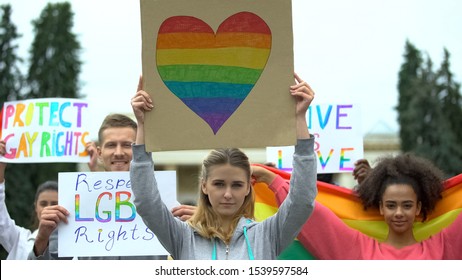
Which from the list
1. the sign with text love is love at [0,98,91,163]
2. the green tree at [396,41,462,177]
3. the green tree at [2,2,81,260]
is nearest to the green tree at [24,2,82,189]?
the green tree at [2,2,81,260]

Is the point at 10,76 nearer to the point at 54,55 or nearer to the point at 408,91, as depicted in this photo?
the point at 54,55

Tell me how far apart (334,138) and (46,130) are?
84.8 inches

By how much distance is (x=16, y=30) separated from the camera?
107ft

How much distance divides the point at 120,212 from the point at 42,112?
6.94ft

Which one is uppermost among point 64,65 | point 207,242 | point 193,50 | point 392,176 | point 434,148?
point 64,65

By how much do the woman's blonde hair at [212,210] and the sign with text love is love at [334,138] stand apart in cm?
218

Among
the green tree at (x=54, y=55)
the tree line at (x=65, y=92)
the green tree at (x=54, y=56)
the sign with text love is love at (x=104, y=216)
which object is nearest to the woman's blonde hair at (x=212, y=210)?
the sign with text love is love at (x=104, y=216)

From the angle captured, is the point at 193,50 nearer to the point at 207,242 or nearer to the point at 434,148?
the point at 207,242

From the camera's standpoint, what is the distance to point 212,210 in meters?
4.02

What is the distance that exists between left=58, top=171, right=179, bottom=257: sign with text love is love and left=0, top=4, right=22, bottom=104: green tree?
28.3m

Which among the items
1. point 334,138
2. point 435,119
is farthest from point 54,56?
point 334,138

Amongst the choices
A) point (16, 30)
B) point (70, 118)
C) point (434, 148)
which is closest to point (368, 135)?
point (434, 148)

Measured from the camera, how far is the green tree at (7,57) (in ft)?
105

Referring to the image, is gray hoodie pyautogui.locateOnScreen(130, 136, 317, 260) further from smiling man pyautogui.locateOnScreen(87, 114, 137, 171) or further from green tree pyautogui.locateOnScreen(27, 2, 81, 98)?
green tree pyautogui.locateOnScreen(27, 2, 81, 98)
